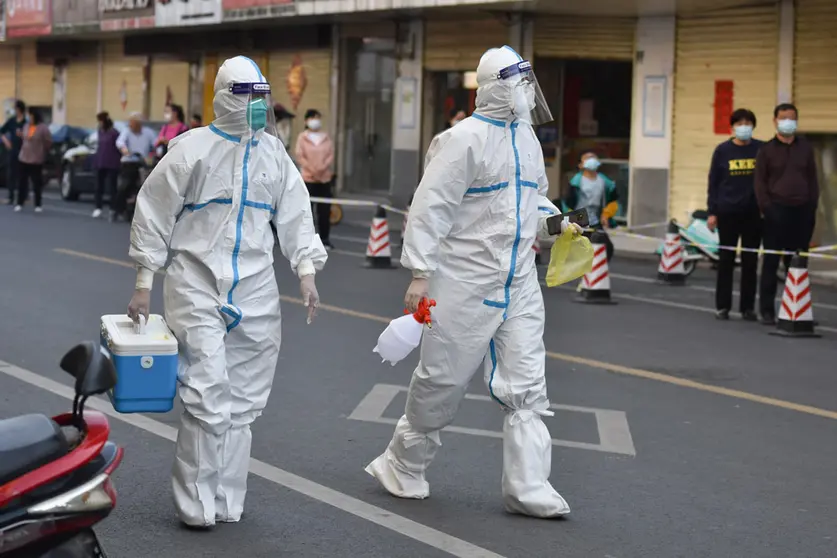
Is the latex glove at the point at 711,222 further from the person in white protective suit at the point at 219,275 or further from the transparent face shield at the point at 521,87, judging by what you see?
the person in white protective suit at the point at 219,275

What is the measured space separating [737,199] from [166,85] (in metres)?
26.0

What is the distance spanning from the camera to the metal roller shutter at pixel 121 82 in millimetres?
38969

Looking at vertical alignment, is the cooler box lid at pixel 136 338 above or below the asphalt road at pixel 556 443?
above

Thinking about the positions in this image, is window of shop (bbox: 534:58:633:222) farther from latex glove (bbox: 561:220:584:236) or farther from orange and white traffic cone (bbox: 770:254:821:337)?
latex glove (bbox: 561:220:584:236)

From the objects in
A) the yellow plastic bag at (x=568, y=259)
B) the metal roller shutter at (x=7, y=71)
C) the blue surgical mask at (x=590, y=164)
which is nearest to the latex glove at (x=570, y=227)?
the yellow plastic bag at (x=568, y=259)

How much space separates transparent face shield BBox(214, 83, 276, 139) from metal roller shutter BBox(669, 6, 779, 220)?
53.4ft

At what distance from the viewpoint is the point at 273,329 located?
6.18 meters

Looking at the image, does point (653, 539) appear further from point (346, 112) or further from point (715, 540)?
point (346, 112)

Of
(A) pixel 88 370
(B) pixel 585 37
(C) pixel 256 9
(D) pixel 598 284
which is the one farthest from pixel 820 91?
(A) pixel 88 370

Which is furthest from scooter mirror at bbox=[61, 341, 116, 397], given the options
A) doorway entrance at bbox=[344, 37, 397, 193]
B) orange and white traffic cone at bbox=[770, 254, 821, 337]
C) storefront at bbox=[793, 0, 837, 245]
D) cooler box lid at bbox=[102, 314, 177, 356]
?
doorway entrance at bbox=[344, 37, 397, 193]

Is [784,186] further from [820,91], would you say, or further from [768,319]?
[820,91]

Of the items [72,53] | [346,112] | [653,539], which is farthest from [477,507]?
[72,53]

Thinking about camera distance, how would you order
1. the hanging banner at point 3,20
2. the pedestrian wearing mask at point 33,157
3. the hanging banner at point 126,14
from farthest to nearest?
the hanging banner at point 3,20
the hanging banner at point 126,14
the pedestrian wearing mask at point 33,157

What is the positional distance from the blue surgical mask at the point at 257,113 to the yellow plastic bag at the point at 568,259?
1.53 meters
